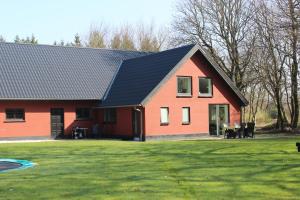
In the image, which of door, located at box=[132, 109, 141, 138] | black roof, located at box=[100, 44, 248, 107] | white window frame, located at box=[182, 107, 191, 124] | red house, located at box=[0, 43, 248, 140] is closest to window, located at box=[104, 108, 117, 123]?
red house, located at box=[0, 43, 248, 140]

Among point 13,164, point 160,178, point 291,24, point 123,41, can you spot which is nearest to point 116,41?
point 123,41

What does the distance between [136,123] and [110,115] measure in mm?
3517

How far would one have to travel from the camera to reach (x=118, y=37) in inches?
2576

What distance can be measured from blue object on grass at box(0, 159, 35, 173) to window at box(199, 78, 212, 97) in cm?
1799

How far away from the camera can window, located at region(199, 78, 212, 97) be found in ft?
107

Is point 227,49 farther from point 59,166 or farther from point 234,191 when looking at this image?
point 234,191

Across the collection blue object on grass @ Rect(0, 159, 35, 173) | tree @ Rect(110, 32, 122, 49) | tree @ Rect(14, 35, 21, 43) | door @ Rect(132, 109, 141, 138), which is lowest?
blue object on grass @ Rect(0, 159, 35, 173)

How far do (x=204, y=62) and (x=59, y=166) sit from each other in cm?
1981

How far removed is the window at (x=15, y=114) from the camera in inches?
1227

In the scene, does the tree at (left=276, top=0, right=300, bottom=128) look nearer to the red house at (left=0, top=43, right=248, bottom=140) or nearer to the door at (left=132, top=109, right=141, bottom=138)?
the red house at (left=0, top=43, right=248, bottom=140)

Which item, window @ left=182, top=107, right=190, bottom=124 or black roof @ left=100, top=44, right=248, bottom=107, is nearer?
black roof @ left=100, top=44, right=248, bottom=107

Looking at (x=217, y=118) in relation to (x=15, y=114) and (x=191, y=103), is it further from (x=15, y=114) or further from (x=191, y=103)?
(x=15, y=114)

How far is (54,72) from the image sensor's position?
3412cm

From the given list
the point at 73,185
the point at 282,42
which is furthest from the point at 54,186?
the point at 282,42
